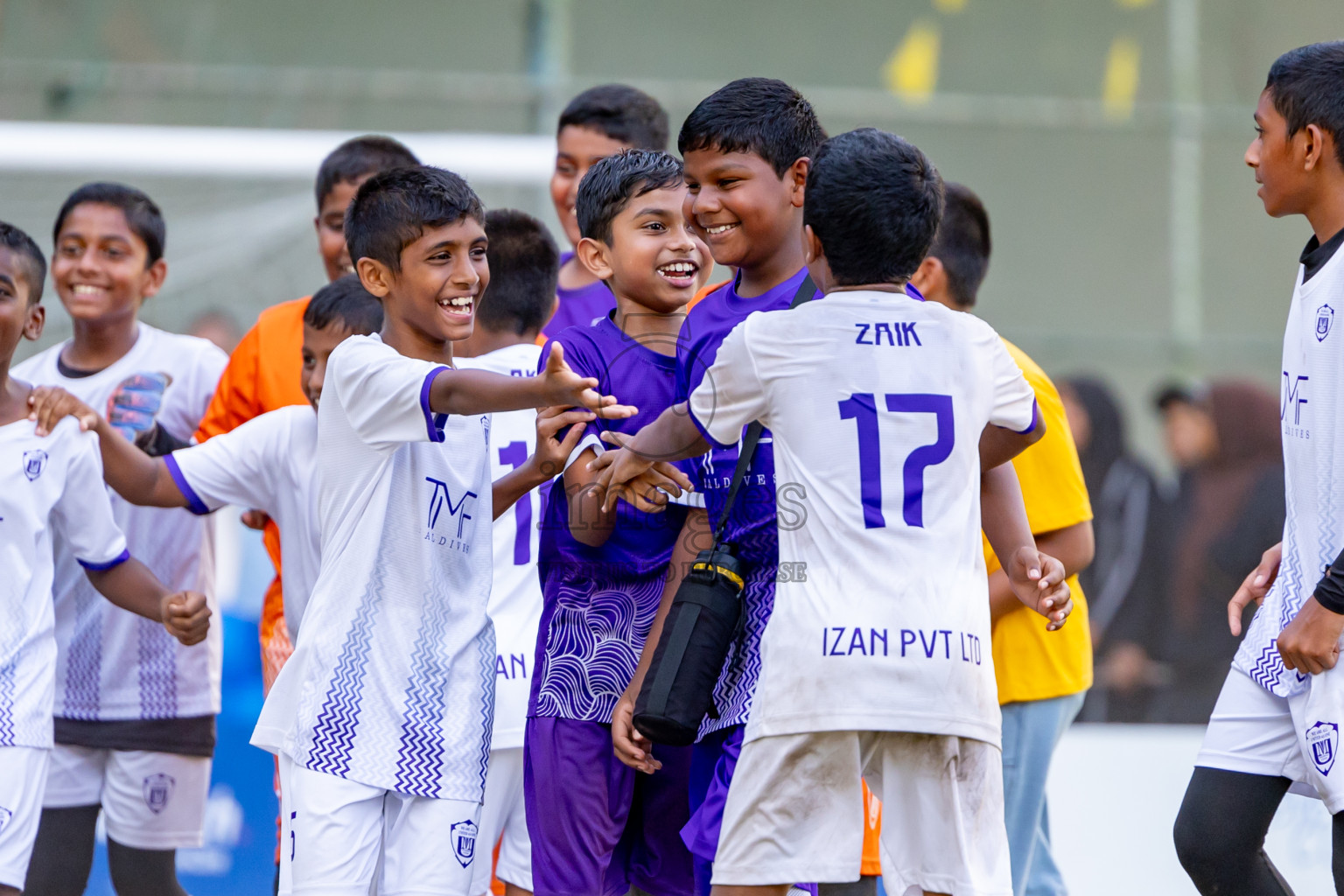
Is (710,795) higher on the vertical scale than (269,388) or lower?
lower

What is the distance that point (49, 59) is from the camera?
10180 millimetres

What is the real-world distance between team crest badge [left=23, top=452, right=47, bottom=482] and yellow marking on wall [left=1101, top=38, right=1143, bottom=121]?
9423 millimetres

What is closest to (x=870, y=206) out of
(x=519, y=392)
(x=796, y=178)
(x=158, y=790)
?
(x=796, y=178)

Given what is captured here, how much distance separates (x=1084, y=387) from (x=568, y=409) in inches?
251

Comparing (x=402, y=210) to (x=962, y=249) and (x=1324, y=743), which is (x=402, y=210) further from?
(x=1324, y=743)

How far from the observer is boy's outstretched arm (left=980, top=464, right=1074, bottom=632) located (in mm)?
2629

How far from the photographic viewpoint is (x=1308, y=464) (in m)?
2.93

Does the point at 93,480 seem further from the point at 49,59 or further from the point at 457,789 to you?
the point at 49,59

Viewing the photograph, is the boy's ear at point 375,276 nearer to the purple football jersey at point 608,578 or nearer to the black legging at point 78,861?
the purple football jersey at point 608,578

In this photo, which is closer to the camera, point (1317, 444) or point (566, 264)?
point (1317, 444)

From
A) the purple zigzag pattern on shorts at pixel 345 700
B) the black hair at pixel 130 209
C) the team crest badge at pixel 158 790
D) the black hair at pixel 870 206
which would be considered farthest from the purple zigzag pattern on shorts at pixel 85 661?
the black hair at pixel 870 206

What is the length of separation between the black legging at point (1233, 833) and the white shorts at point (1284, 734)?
0.04m

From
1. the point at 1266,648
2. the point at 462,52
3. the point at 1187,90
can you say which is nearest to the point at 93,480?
the point at 1266,648

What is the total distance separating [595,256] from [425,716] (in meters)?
1.03
